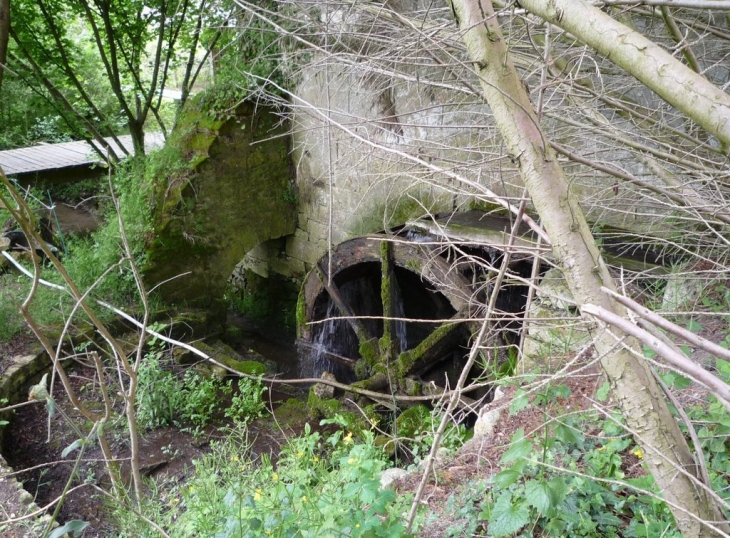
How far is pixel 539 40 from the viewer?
2.93 m

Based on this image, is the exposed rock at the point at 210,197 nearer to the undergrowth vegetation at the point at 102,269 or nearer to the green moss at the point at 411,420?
the undergrowth vegetation at the point at 102,269

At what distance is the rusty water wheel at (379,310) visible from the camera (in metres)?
5.28

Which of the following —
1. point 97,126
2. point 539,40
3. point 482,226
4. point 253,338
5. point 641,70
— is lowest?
point 253,338

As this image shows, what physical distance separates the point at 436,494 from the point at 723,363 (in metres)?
1.25

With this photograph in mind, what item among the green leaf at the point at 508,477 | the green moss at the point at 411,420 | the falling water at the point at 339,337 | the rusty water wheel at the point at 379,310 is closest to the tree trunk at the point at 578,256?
the green leaf at the point at 508,477

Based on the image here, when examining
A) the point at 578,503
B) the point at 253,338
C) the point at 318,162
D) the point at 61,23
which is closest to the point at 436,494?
the point at 578,503

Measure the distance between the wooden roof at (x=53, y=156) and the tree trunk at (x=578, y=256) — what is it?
782 cm

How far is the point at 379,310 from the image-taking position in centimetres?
702

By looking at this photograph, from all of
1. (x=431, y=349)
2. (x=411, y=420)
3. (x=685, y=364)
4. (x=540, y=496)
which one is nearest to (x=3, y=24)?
(x=431, y=349)

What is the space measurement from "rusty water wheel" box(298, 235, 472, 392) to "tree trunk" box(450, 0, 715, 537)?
9.93 feet

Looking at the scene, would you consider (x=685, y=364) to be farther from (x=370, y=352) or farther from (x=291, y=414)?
(x=370, y=352)

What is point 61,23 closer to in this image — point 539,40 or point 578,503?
point 539,40

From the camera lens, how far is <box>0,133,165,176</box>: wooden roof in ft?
29.1

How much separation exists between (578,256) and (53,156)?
1044 cm
